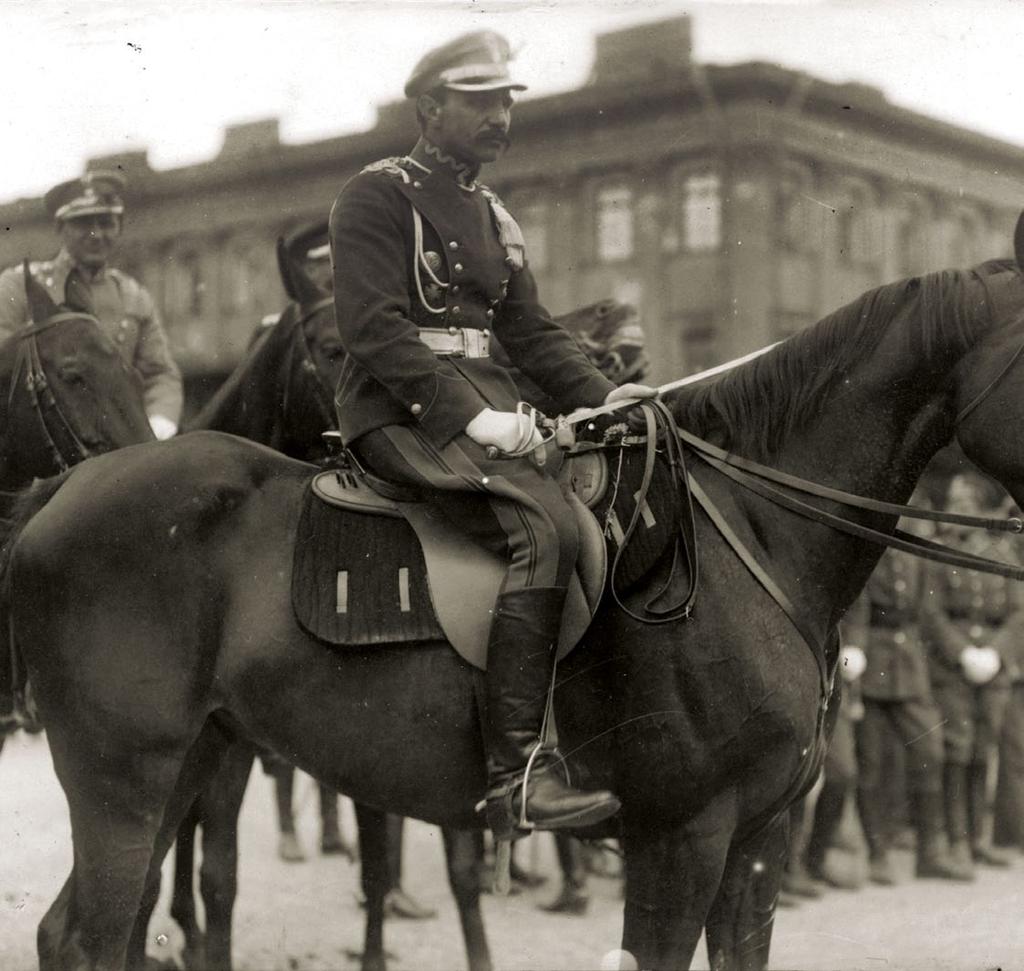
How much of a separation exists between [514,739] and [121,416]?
263 centimetres

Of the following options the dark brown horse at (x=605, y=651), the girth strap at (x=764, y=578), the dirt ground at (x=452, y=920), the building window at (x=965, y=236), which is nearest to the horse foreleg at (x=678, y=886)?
the dark brown horse at (x=605, y=651)

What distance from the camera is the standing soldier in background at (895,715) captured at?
899cm

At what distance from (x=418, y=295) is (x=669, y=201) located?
23.1ft

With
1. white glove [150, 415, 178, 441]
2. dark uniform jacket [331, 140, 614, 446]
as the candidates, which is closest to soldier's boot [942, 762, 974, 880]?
dark uniform jacket [331, 140, 614, 446]

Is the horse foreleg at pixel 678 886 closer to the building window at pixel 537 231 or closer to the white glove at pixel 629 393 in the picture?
the white glove at pixel 629 393

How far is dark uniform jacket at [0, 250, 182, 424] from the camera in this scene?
702 centimetres

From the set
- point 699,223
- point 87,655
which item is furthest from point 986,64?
point 699,223

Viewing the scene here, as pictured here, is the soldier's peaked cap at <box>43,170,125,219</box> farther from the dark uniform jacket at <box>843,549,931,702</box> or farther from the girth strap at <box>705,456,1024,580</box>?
the dark uniform jacket at <box>843,549,931,702</box>

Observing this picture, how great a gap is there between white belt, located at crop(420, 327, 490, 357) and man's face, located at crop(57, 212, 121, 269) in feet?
9.69

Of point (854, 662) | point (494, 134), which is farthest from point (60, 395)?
point (854, 662)

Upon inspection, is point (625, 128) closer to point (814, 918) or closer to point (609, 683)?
point (814, 918)

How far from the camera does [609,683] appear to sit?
4.46 m

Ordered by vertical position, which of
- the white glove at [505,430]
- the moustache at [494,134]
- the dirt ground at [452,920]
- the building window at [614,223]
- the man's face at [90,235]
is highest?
the moustache at [494,134]

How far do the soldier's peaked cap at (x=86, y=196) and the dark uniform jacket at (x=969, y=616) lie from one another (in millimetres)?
5853
